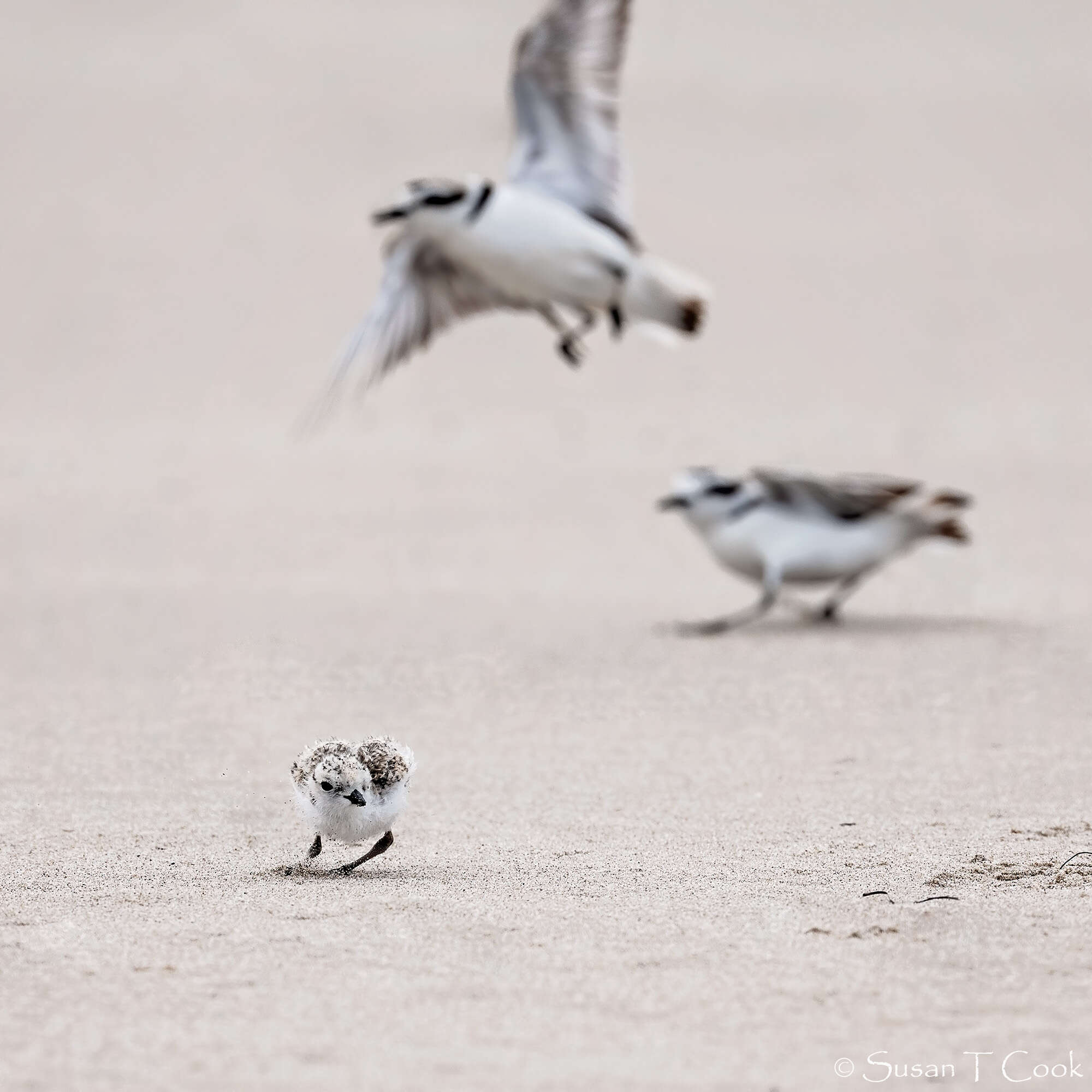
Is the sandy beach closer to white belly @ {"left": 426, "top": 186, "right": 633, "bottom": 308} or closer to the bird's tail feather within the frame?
the bird's tail feather

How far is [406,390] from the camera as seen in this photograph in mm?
17422

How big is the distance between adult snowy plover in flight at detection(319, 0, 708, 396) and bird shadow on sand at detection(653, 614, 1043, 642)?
141 centimetres

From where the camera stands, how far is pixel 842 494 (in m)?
9.71

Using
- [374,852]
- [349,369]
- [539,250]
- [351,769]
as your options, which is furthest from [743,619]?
[351,769]

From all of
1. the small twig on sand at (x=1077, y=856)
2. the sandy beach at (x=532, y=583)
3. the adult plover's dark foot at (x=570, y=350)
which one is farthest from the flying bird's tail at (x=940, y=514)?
the small twig on sand at (x=1077, y=856)

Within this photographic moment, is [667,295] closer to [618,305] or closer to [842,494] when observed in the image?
[618,305]

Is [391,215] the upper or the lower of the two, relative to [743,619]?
upper

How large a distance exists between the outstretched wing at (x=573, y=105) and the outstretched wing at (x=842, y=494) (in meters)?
1.47

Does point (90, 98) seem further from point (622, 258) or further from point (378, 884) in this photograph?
point (378, 884)

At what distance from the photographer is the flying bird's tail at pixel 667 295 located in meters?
9.92

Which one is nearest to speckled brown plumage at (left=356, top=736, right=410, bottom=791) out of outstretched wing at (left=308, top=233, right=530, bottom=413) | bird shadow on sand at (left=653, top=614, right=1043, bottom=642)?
Result: bird shadow on sand at (left=653, top=614, right=1043, bottom=642)

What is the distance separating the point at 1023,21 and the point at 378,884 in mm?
23781

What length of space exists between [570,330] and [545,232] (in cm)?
68

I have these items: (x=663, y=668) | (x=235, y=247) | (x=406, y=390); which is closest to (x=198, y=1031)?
(x=663, y=668)
